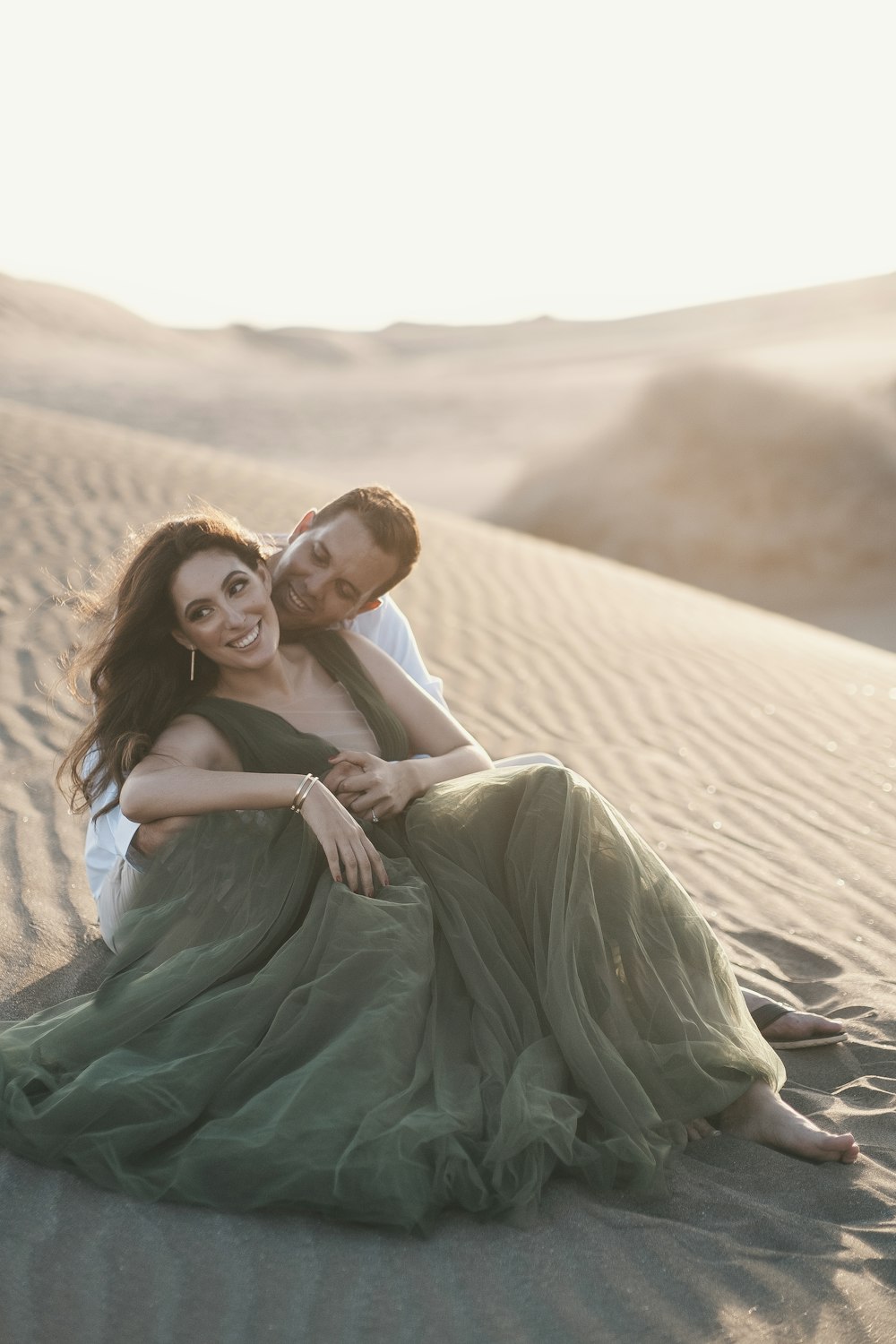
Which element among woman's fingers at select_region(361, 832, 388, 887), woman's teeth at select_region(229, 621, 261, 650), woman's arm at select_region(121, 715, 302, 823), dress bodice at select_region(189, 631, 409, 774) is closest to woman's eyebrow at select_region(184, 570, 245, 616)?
woman's teeth at select_region(229, 621, 261, 650)

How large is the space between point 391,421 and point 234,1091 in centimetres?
3863

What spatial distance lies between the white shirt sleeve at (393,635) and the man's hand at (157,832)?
1.57 m

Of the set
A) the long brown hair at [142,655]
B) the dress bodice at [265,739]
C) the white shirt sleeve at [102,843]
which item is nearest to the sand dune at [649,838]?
the white shirt sleeve at [102,843]

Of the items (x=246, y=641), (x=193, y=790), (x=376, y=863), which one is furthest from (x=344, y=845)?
(x=246, y=641)

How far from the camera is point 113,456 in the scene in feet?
33.8

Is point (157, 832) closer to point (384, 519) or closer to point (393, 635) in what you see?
point (384, 519)

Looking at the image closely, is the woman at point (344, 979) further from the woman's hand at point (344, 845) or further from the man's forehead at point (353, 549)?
the man's forehead at point (353, 549)

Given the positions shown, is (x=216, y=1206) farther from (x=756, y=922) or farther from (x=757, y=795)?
(x=757, y=795)

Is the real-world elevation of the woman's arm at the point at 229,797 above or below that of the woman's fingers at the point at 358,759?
below

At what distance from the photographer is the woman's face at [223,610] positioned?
136 inches

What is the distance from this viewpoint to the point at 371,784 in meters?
3.43

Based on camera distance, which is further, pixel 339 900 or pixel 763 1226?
pixel 339 900

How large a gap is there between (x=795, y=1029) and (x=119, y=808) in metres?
2.03

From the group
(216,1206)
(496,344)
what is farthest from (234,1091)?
(496,344)
